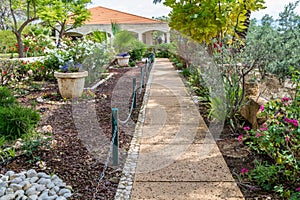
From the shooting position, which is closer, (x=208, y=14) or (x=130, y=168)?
(x=130, y=168)

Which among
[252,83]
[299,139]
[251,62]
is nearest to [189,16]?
[251,62]

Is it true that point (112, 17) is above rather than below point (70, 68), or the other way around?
above

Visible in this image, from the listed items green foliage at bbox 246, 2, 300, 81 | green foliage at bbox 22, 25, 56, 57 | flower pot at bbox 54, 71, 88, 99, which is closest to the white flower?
flower pot at bbox 54, 71, 88, 99

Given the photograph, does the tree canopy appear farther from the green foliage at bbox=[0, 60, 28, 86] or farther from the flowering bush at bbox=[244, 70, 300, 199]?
the green foliage at bbox=[0, 60, 28, 86]

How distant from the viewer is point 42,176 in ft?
10.5

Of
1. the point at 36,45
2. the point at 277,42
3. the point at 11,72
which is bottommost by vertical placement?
the point at 11,72

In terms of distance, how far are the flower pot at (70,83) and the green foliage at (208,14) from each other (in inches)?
116

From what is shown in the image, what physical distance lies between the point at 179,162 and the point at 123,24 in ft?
84.1

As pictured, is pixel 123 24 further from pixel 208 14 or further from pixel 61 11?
pixel 208 14

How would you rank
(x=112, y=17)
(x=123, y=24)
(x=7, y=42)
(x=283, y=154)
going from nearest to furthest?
(x=283, y=154)
(x=7, y=42)
(x=123, y=24)
(x=112, y=17)

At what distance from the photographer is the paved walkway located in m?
3.11

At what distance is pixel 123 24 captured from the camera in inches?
1110

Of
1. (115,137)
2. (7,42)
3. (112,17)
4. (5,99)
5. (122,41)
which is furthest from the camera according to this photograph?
(112,17)

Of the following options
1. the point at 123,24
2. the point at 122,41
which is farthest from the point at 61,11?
the point at 123,24
